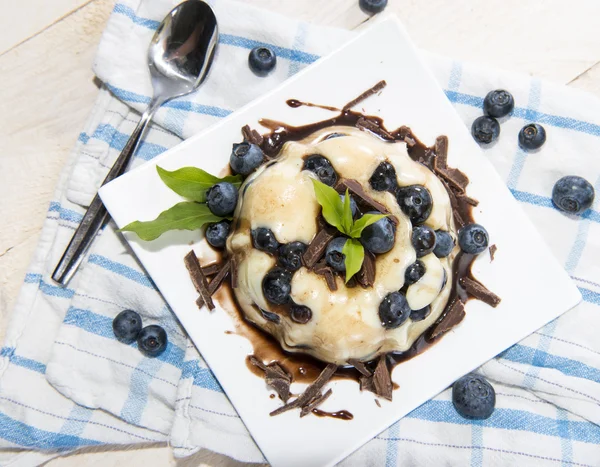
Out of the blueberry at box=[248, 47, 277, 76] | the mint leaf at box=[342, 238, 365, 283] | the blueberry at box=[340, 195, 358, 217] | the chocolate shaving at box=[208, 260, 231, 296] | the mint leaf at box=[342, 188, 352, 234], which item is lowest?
the chocolate shaving at box=[208, 260, 231, 296]

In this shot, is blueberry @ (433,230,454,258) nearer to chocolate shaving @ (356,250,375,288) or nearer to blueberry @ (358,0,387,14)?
chocolate shaving @ (356,250,375,288)

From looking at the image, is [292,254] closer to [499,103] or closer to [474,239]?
[474,239]

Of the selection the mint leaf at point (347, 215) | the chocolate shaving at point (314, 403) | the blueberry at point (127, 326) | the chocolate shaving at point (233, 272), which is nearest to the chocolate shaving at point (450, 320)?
the chocolate shaving at point (314, 403)

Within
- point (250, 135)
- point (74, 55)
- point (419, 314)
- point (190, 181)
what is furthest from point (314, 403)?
point (74, 55)

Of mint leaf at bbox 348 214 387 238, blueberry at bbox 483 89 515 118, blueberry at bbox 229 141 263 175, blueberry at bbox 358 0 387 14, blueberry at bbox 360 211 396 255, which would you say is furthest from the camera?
blueberry at bbox 358 0 387 14

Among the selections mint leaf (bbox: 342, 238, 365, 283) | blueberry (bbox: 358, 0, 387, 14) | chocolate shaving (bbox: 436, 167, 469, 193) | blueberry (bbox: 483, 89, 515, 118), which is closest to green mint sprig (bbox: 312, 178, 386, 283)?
mint leaf (bbox: 342, 238, 365, 283)
